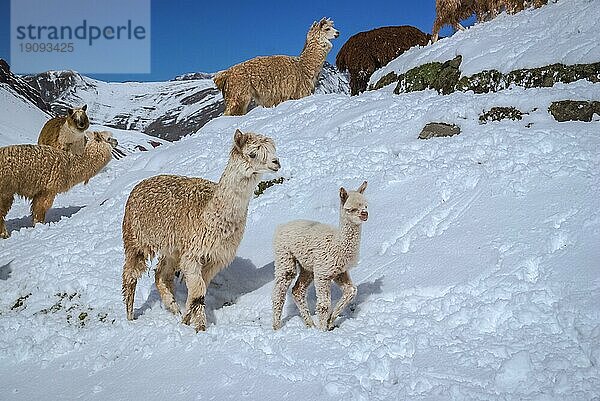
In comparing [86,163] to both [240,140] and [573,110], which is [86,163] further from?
[573,110]

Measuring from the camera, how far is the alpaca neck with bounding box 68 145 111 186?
31.0 ft

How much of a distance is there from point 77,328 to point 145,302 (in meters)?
0.77

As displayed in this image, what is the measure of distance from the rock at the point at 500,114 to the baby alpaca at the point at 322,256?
151 inches

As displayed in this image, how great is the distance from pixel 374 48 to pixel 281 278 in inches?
479

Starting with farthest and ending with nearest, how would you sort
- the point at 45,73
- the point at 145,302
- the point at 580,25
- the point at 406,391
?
1. the point at 45,73
2. the point at 580,25
3. the point at 145,302
4. the point at 406,391

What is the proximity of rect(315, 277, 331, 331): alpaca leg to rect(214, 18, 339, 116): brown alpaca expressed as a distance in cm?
787

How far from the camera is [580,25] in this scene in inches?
340

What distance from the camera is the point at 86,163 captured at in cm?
966

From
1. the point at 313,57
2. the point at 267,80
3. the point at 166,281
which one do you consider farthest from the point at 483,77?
the point at 166,281

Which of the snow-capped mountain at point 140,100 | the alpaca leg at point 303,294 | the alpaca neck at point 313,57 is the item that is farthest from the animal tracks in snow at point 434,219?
the snow-capped mountain at point 140,100

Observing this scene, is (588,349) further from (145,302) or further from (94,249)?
(94,249)

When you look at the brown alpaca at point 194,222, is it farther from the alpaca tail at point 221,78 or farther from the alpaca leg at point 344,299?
the alpaca tail at point 221,78

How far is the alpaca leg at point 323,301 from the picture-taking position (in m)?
4.34

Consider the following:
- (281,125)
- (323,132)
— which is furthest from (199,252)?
(281,125)
